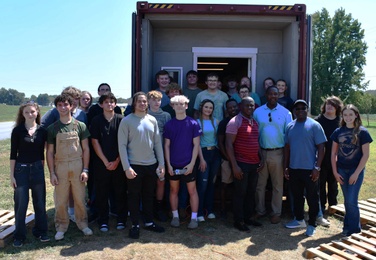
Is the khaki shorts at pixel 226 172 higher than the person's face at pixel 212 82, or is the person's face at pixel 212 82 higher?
the person's face at pixel 212 82

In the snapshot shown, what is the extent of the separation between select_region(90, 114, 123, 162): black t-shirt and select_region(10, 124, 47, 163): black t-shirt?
0.69 m

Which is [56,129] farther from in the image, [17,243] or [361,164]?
[361,164]

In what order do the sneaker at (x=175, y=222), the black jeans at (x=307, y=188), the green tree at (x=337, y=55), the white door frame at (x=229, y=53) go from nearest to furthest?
the black jeans at (x=307, y=188) → the sneaker at (x=175, y=222) → the white door frame at (x=229, y=53) → the green tree at (x=337, y=55)

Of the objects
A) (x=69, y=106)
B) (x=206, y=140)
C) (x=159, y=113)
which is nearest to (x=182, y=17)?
(x=159, y=113)

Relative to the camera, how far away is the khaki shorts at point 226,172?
5.05 meters

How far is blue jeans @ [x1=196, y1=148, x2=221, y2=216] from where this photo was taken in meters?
4.91

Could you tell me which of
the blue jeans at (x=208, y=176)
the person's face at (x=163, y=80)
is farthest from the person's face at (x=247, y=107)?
the person's face at (x=163, y=80)

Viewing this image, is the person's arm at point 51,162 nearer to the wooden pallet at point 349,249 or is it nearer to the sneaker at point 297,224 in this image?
the wooden pallet at point 349,249

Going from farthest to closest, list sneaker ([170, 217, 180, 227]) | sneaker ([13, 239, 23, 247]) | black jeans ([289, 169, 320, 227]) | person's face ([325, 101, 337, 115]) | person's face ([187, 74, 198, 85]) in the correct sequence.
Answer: person's face ([187, 74, 198, 85]), person's face ([325, 101, 337, 115]), sneaker ([170, 217, 180, 227]), black jeans ([289, 169, 320, 227]), sneaker ([13, 239, 23, 247])

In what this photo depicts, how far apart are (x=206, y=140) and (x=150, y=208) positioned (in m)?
1.25

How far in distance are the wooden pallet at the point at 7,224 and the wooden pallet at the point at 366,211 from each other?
15.6 ft

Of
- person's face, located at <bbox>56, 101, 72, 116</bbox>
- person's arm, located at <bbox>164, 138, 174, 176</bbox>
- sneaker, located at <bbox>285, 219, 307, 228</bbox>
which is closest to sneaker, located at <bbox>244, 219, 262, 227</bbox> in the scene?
sneaker, located at <bbox>285, 219, 307, 228</bbox>

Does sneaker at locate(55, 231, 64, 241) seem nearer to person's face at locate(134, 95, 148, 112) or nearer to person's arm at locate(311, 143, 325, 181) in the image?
person's face at locate(134, 95, 148, 112)

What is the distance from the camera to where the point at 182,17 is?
220 inches
